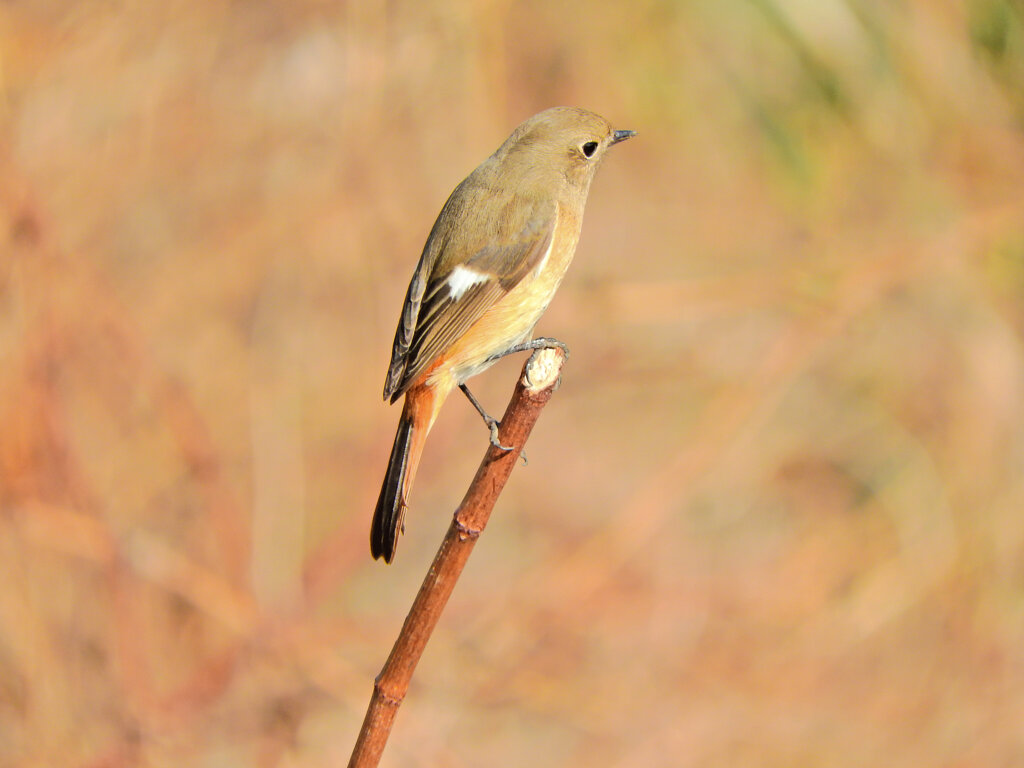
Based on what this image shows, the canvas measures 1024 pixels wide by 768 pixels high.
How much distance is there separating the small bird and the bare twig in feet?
2.19

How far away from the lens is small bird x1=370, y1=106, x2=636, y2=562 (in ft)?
9.73

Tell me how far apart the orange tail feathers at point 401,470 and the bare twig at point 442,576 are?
1.75 feet

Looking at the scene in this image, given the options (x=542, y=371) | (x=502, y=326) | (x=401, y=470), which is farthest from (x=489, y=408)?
(x=542, y=371)

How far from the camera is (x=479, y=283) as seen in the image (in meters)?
3.04

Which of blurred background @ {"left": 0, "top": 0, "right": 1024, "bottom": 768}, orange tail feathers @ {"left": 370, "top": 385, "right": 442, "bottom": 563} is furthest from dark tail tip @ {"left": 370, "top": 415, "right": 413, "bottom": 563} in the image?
blurred background @ {"left": 0, "top": 0, "right": 1024, "bottom": 768}

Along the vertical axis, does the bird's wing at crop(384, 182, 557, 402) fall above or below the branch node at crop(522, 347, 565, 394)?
above

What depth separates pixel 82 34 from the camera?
15.1 feet

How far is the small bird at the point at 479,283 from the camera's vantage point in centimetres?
296

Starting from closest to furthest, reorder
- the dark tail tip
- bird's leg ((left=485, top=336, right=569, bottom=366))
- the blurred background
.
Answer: the dark tail tip, bird's leg ((left=485, top=336, right=569, bottom=366)), the blurred background

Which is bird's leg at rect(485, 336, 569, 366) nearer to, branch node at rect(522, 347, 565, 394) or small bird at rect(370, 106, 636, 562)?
small bird at rect(370, 106, 636, 562)

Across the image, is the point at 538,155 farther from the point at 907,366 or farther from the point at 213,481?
the point at 907,366

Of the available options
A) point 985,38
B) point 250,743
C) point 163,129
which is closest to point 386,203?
point 163,129

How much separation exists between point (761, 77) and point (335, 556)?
3.33 m

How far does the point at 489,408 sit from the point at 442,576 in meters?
3.75
